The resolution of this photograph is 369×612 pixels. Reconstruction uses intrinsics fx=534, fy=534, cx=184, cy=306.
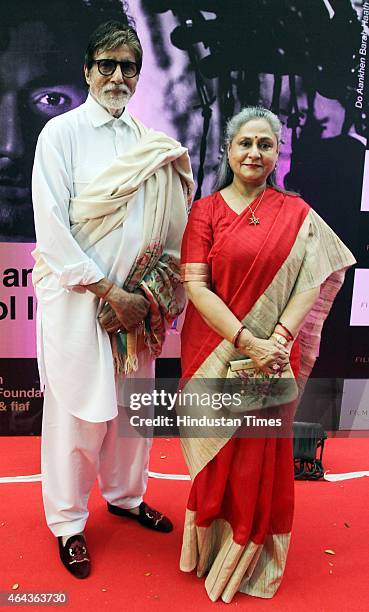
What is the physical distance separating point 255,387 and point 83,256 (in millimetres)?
683

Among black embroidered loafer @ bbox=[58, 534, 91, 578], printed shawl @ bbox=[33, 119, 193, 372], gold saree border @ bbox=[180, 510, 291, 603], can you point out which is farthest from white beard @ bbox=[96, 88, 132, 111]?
black embroidered loafer @ bbox=[58, 534, 91, 578]

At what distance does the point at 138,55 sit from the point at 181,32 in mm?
1191

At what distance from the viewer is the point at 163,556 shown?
6.51 ft

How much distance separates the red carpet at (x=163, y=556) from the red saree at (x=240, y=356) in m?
0.11

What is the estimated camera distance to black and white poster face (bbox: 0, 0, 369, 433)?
274 cm

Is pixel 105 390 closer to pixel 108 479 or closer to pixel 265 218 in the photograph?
pixel 108 479

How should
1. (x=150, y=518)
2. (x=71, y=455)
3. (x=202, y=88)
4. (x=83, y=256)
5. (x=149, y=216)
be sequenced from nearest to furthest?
(x=83, y=256) → (x=149, y=216) → (x=71, y=455) → (x=150, y=518) → (x=202, y=88)

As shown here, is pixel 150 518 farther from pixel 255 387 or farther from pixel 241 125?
pixel 241 125

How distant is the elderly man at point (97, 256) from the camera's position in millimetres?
1718

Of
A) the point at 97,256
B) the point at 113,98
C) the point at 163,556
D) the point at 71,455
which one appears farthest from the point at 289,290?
the point at 163,556

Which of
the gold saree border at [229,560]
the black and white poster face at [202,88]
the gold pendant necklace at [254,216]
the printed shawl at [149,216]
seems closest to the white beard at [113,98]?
the printed shawl at [149,216]

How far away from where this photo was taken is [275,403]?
5.62 ft

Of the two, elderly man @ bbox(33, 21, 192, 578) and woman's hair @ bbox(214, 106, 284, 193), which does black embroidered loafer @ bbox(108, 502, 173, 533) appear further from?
woman's hair @ bbox(214, 106, 284, 193)

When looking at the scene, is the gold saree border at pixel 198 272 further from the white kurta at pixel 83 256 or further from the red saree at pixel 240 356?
the white kurta at pixel 83 256
